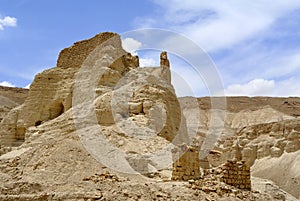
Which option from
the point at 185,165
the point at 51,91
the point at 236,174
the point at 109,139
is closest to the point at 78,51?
the point at 51,91

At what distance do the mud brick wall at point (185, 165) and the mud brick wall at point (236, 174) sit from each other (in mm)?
1003

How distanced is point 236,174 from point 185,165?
1584 millimetres

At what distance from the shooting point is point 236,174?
12.8m

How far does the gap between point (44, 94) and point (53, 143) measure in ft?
30.1

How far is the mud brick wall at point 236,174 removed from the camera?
499 inches

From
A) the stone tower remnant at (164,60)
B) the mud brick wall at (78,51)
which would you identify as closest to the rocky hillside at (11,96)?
the mud brick wall at (78,51)

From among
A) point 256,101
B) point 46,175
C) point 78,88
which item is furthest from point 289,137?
point 256,101

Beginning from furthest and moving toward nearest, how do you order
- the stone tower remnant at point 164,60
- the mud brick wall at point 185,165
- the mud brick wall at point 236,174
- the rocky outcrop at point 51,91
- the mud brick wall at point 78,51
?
the stone tower remnant at point 164,60, the mud brick wall at point 78,51, the rocky outcrop at point 51,91, the mud brick wall at point 185,165, the mud brick wall at point 236,174

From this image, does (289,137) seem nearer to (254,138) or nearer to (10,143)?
(254,138)

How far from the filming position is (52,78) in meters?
24.1

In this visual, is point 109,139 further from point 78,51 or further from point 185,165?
point 78,51

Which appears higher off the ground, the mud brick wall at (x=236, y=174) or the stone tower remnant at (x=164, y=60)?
the stone tower remnant at (x=164, y=60)

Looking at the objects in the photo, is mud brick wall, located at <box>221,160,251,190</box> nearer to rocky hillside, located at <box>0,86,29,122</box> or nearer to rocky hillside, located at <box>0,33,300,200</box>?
rocky hillside, located at <box>0,33,300,200</box>

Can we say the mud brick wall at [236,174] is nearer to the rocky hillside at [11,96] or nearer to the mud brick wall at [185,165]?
the mud brick wall at [185,165]
